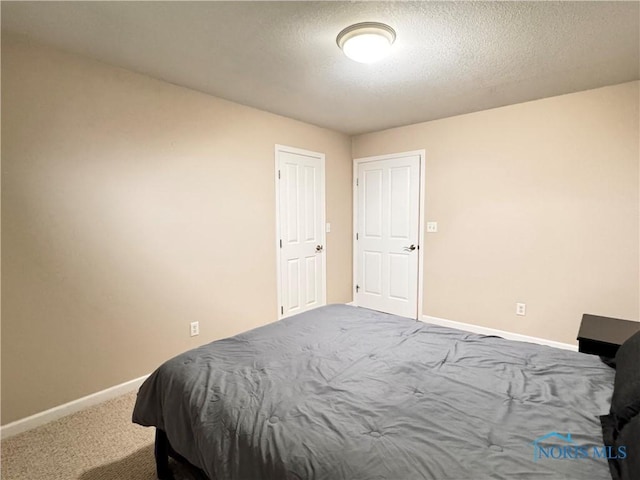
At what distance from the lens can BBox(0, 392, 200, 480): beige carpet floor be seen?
5.66 ft

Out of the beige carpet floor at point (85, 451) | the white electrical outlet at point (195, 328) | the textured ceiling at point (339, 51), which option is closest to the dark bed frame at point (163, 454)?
the beige carpet floor at point (85, 451)

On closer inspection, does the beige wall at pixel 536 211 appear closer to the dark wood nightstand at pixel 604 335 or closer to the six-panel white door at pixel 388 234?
the six-panel white door at pixel 388 234

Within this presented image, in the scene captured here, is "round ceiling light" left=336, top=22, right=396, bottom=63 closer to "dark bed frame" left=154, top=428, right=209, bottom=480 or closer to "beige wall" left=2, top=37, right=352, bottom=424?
"beige wall" left=2, top=37, right=352, bottom=424

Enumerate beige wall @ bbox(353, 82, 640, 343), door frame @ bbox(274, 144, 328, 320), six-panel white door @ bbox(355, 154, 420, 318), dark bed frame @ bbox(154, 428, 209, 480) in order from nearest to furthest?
dark bed frame @ bbox(154, 428, 209, 480) → beige wall @ bbox(353, 82, 640, 343) → door frame @ bbox(274, 144, 328, 320) → six-panel white door @ bbox(355, 154, 420, 318)

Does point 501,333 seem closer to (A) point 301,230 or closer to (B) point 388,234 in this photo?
(B) point 388,234

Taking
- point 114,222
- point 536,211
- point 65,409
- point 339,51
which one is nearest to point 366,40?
point 339,51

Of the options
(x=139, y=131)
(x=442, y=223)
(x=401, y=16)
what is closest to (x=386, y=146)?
(x=442, y=223)

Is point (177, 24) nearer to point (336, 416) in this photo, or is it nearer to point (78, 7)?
point (78, 7)

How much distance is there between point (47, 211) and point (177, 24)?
1.39 metres

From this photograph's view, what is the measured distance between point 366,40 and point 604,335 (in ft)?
7.46

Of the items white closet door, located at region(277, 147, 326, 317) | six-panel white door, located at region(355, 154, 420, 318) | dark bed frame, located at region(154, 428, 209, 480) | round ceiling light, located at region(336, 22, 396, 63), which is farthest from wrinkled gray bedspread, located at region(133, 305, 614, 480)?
six-panel white door, located at region(355, 154, 420, 318)

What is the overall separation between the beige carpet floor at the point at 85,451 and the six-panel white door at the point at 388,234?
2958 millimetres

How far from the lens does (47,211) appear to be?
2104mm

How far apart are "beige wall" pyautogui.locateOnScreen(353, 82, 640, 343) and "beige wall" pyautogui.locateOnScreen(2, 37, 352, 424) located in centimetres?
203
